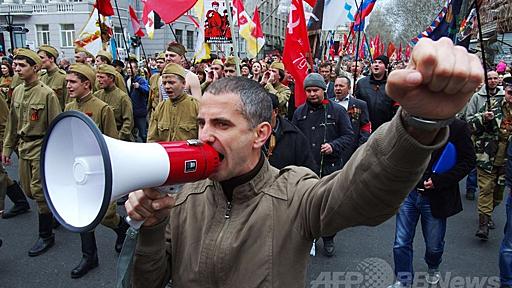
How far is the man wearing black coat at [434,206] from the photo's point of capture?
344 cm

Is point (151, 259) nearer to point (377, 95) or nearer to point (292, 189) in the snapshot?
point (292, 189)

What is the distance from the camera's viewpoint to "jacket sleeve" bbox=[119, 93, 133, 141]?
5.35 m

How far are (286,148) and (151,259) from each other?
7.42ft

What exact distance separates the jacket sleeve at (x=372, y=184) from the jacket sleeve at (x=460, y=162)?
2.37 meters

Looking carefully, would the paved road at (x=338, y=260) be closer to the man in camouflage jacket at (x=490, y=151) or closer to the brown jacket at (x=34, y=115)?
the man in camouflage jacket at (x=490, y=151)

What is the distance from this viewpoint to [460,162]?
11.6ft

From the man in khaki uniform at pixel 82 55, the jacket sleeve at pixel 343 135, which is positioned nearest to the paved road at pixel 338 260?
the jacket sleeve at pixel 343 135

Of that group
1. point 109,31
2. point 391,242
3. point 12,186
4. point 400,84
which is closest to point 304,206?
point 400,84

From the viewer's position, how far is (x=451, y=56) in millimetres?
833

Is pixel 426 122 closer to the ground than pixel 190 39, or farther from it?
closer to the ground

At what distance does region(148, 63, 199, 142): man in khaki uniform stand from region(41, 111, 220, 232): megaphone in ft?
10.6

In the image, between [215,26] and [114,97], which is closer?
[114,97]

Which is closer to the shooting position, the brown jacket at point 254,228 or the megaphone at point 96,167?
the megaphone at point 96,167

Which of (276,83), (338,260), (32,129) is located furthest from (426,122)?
(276,83)
